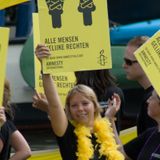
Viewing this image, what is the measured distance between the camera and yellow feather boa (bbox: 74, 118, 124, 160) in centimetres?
368

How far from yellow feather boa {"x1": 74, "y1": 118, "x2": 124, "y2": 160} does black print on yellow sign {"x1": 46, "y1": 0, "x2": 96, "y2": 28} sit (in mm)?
546

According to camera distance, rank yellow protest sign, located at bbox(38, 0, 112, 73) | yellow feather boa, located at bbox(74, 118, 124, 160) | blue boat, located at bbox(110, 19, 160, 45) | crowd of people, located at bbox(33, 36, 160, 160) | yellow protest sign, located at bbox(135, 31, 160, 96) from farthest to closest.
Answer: blue boat, located at bbox(110, 19, 160, 45), yellow protest sign, located at bbox(38, 0, 112, 73), yellow feather boa, located at bbox(74, 118, 124, 160), crowd of people, located at bbox(33, 36, 160, 160), yellow protest sign, located at bbox(135, 31, 160, 96)

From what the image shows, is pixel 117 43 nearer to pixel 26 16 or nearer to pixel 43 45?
pixel 26 16

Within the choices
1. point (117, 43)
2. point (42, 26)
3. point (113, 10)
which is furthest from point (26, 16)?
point (42, 26)

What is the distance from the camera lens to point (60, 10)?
3.83 m

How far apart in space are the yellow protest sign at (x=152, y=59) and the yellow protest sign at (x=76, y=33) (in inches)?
13.2

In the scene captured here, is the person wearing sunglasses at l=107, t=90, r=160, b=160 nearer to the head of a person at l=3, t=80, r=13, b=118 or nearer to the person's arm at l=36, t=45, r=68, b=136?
the person's arm at l=36, t=45, r=68, b=136

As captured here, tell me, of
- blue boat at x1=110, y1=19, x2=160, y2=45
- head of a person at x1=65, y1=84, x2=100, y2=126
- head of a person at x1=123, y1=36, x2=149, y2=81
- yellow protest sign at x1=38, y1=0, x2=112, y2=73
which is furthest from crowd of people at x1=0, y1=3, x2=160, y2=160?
blue boat at x1=110, y1=19, x2=160, y2=45

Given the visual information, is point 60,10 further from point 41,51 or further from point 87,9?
point 41,51

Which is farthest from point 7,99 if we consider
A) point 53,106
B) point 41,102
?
point 53,106

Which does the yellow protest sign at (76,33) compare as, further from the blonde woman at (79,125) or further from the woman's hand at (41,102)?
the woman's hand at (41,102)

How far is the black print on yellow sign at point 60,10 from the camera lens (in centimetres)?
380

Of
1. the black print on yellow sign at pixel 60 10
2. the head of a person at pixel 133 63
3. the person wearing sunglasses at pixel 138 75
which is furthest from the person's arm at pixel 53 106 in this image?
the head of a person at pixel 133 63

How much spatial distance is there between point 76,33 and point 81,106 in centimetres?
41
